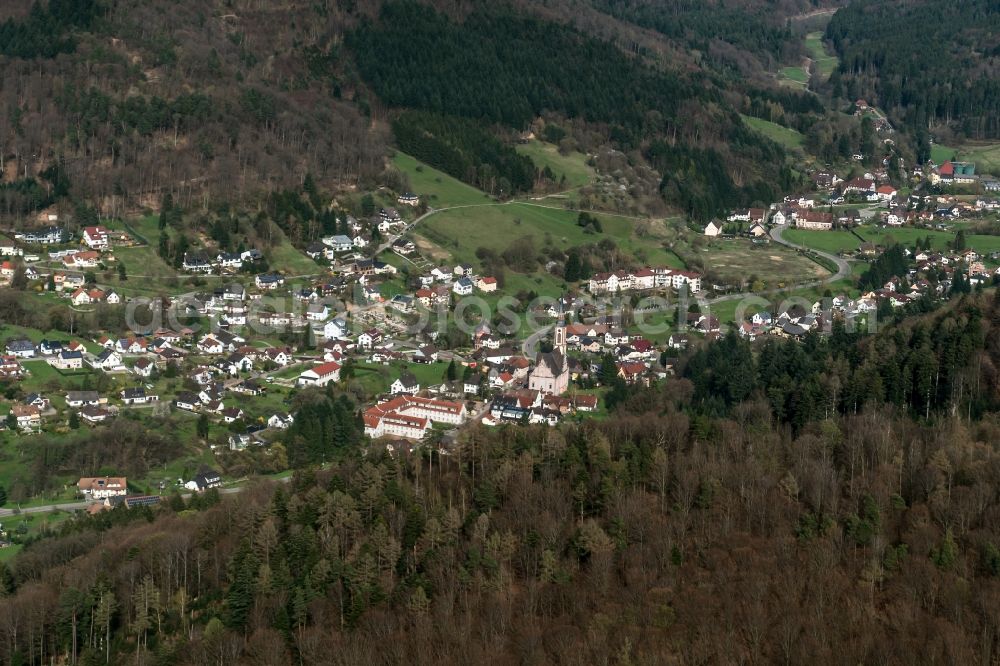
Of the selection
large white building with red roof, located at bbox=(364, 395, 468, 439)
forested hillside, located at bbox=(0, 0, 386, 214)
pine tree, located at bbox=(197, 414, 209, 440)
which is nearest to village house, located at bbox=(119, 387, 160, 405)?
pine tree, located at bbox=(197, 414, 209, 440)

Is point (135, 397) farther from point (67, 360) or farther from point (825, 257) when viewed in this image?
point (825, 257)

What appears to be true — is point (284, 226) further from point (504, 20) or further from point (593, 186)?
point (504, 20)

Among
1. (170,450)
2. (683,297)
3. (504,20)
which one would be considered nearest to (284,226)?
(683,297)

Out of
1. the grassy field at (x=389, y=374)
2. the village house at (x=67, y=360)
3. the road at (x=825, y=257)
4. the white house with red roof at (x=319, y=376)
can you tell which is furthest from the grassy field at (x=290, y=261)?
the road at (x=825, y=257)

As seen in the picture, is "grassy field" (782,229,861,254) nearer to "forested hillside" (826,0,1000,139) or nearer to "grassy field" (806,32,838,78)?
"forested hillside" (826,0,1000,139)

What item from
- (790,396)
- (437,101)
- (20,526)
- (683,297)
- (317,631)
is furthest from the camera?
(437,101)

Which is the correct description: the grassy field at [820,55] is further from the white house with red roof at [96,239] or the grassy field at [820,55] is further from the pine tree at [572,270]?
the white house with red roof at [96,239]
